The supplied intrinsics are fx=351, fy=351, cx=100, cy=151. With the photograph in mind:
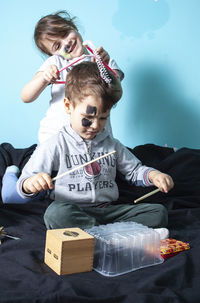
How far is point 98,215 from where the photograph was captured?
3.32 feet

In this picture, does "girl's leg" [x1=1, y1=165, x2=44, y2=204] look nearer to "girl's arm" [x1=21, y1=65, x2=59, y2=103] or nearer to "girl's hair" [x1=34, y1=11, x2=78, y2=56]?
"girl's arm" [x1=21, y1=65, x2=59, y2=103]

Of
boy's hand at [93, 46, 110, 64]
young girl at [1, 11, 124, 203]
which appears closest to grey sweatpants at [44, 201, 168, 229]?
young girl at [1, 11, 124, 203]

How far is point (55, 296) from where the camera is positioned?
581mm

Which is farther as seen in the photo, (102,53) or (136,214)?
(102,53)

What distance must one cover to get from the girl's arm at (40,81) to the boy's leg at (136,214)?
45 cm

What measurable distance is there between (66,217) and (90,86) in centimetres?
39

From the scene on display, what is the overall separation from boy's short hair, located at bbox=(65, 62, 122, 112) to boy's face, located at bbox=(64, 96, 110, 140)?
0.01 m

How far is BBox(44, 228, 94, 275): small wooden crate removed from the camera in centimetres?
69

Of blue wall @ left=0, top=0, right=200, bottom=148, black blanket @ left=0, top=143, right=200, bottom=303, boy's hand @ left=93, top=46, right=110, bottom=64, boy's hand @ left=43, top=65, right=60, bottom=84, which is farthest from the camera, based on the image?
blue wall @ left=0, top=0, right=200, bottom=148

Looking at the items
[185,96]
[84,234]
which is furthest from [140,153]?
[84,234]

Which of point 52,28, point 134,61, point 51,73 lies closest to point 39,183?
point 51,73

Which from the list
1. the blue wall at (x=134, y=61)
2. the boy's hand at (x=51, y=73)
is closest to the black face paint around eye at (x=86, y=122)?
the boy's hand at (x=51, y=73)

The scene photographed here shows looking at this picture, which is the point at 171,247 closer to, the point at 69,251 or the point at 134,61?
the point at 69,251

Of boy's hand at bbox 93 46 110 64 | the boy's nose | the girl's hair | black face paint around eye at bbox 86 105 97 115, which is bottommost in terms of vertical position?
the boy's nose
